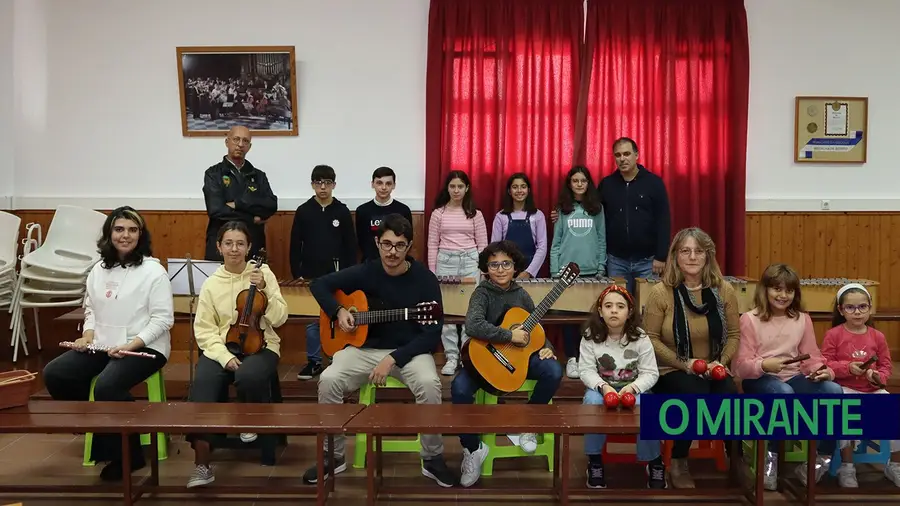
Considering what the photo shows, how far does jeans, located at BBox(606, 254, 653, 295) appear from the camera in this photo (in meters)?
5.27

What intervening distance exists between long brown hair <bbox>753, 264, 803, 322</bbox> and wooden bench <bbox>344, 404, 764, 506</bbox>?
752 mm

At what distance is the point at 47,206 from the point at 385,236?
3.73 meters

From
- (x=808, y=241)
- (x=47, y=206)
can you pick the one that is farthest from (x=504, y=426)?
(x=47, y=206)

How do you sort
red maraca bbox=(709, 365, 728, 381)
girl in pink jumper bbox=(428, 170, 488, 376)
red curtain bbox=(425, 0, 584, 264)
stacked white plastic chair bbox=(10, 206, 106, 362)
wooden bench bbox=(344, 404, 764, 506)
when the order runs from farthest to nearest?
red curtain bbox=(425, 0, 584, 264)
stacked white plastic chair bbox=(10, 206, 106, 362)
girl in pink jumper bbox=(428, 170, 488, 376)
red maraca bbox=(709, 365, 728, 381)
wooden bench bbox=(344, 404, 764, 506)

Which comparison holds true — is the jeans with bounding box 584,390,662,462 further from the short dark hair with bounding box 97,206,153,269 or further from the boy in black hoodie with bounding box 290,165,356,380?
the short dark hair with bounding box 97,206,153,269

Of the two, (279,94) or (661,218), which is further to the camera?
(279,94)

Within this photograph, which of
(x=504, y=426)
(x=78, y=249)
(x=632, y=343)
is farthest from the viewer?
(x=78, y=249)

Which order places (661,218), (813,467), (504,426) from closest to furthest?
(504,426) → (813,467) → (661,218)

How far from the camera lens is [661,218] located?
5.18 m

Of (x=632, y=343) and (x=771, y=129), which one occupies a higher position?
(x=771, y=129)

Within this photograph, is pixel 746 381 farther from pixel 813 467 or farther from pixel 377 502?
pixel 377 502

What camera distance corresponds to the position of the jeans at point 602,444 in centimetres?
341

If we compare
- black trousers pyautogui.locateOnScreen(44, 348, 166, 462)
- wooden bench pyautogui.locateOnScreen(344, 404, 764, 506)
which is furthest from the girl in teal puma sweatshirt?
black trousers pyautogui.locateOnScreen(44, 348, 166, 462)

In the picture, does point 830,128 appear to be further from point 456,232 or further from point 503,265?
point 503,265
